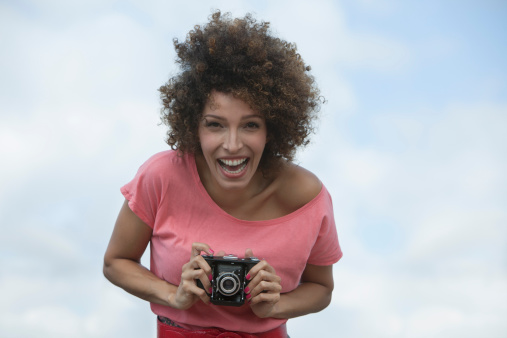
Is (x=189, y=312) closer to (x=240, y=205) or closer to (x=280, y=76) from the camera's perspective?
(x=240, y=205)

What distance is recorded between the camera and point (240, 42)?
3.46 meters

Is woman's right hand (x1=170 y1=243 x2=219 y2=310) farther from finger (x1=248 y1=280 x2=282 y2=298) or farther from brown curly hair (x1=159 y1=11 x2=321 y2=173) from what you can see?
brown curly hair (x1=159 y1=11 x2=321 y2=173)

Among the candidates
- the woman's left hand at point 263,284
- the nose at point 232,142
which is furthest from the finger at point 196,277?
the nose at point 232,142

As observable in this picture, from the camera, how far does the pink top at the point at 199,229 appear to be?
12.0 ft

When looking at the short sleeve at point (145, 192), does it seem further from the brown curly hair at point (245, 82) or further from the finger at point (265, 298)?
the finger at point (265, 298)

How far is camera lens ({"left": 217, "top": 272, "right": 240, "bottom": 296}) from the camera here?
134 inches

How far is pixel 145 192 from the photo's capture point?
12.1ft

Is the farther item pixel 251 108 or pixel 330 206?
pixel 330 206

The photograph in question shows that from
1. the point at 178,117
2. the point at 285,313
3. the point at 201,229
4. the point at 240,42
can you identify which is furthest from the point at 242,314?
the point at 240,42

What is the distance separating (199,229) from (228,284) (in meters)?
0.41

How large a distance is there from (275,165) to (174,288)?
34.1 inches

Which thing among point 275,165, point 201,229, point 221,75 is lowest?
point 201,229

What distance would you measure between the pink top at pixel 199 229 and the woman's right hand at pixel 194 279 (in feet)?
0.70

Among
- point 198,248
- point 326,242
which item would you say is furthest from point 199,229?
point 326,242
